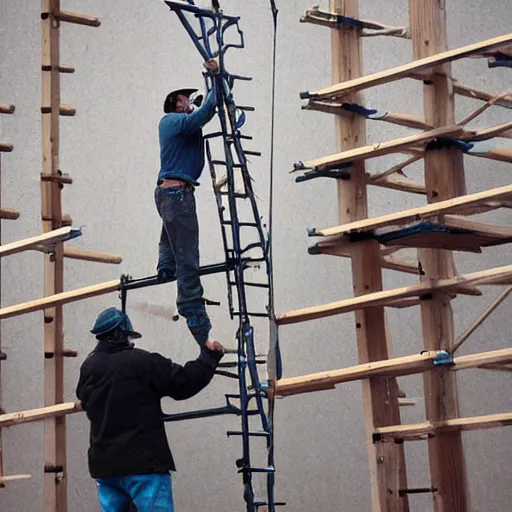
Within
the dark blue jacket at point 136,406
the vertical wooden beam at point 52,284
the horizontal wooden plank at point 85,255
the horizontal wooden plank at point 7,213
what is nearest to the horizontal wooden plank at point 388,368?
the dark blue jacket at point 136,406

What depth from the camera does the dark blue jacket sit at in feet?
29.8

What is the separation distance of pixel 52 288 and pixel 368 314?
246 centimetres

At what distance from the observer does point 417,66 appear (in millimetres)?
9445

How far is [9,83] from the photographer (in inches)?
554

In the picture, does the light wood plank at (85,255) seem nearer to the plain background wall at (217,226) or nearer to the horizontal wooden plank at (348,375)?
the plain background wall at (217,226)

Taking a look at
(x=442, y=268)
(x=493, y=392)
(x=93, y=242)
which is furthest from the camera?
(x=93, y=242)

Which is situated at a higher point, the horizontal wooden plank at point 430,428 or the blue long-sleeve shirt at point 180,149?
the blue long-sleeve shirt at point 180,149

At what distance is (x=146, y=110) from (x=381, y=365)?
5.11 m

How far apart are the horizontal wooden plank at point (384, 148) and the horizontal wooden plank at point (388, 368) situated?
136 centimetres

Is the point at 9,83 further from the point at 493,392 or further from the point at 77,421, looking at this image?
the point at 493,392

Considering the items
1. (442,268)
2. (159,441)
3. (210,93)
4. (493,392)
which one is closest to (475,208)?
(442,268)

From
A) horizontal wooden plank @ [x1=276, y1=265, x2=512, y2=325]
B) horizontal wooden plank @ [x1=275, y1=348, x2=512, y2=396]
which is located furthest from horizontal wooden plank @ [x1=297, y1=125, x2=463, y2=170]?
horizontal wooden plank @ [x1=275, y1=348, x2=512, y2=396]

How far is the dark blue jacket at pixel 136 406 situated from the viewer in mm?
9070

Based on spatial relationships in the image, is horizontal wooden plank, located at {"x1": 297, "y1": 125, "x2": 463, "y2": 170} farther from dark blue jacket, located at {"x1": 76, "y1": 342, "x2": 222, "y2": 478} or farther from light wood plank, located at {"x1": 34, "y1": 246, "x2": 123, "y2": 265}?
light wood plank, located at {"x1": 34, "y1": 246, "x2": 123, "y2": 265}
